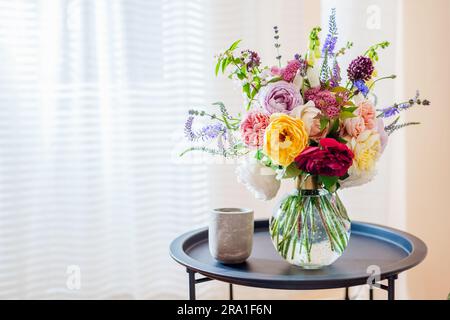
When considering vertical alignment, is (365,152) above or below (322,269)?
above

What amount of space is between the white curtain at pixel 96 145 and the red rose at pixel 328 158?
858 mm

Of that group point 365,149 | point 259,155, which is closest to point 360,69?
point 365,149

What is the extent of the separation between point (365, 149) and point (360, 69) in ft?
0.52

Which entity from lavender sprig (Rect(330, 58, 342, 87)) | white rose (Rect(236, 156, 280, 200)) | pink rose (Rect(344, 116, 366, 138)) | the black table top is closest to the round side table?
the black table top

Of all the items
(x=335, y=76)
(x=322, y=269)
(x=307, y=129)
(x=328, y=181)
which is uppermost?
(x=335, y=76)

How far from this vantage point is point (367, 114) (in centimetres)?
95

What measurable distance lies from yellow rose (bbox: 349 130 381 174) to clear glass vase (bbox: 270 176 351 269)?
0.36 feet

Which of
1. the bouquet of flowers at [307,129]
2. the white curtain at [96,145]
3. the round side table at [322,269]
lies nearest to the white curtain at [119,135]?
the white curtain at [96,145]

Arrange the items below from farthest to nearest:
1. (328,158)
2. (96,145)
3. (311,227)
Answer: (96,145) < (311,227) < (328,158)

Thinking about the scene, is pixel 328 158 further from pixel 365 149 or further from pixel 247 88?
pixel 247 88

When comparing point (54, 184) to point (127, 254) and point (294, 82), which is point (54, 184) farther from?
point (294, 82)

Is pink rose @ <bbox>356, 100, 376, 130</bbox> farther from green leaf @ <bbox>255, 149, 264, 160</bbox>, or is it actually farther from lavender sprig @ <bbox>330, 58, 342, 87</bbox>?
green leaf @ <bbox>255, 149, 264, 160</bbox>

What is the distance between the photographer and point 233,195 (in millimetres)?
1781

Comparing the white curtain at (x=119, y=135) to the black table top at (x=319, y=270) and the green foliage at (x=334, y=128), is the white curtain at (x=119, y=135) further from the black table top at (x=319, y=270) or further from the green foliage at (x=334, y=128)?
the green foliage at (x=334, y=128)
